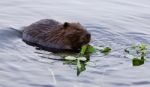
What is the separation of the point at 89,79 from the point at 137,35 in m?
2.45

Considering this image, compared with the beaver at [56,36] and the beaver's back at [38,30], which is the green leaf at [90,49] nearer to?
the beaver at [56,36]

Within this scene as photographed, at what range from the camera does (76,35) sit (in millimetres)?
7574

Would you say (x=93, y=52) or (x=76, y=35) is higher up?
(x=76, y=35)

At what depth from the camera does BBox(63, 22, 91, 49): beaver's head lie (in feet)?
24.6

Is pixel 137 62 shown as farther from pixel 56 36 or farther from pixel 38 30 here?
pixel 38 30

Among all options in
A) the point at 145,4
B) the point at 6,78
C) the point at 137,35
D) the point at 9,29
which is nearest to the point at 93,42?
the point at 137,35

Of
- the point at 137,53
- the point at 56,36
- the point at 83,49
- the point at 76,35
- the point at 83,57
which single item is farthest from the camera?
the point at 56,36

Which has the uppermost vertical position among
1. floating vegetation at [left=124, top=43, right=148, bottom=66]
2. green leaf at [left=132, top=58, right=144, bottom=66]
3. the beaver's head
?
the beaver's head

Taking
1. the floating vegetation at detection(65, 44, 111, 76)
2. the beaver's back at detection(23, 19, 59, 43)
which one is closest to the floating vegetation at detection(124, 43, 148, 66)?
the floating vegetation at detection(65, 44, 111, 76)

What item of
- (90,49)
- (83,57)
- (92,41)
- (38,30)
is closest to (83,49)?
(90,49)

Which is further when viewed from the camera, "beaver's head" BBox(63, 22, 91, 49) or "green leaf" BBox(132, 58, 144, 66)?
"beaver's head" BBox(63, 22, 91, 49)

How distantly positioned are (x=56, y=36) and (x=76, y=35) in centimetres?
39

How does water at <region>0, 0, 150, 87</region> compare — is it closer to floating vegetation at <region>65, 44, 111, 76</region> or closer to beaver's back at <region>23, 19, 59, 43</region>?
floating vegetation at <region>65, 44, 111, 76</region>

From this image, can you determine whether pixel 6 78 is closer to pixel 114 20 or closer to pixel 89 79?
pixel 89 79
